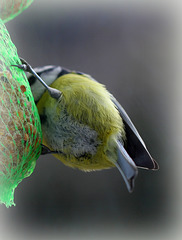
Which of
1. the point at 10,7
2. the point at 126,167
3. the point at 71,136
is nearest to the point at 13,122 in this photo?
the point at 71,136

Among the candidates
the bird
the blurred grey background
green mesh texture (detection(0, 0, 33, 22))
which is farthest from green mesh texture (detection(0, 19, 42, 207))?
the blurred grey background

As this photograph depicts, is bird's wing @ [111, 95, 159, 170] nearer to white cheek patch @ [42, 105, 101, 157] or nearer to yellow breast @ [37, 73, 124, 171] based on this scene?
yellow breast @ [37, 73, 124, 171]

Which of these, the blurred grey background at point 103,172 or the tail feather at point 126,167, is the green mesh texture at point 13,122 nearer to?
the tail feather at point 126,167

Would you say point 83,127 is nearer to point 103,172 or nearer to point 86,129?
point 86,129

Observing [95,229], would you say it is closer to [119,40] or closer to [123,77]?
[123,77]

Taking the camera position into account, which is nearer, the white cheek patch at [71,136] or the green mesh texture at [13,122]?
the green mesh texture at [13,122]

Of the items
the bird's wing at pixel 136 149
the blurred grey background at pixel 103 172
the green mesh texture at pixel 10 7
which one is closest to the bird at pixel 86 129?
the bird's wing at pixel 136 149
